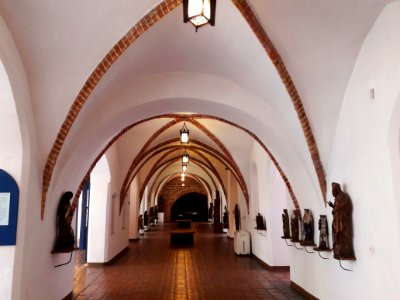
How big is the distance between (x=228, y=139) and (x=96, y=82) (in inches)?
231

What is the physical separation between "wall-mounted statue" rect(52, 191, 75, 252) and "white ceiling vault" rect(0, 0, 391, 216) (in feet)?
1.13

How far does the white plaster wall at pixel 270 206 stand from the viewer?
9.00m

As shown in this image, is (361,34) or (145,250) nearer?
(361,34)

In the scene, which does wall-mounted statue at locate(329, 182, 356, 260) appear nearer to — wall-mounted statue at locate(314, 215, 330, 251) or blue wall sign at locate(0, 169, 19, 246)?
wall-mounted statue at locate(314, 215, 330, 251)

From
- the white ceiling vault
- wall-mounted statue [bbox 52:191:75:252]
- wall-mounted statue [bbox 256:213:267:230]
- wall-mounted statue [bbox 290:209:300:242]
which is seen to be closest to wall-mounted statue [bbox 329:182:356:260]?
the white ceiling vault

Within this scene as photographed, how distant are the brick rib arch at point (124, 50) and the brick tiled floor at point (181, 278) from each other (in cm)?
246

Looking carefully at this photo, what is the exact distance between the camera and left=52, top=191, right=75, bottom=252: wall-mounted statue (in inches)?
222

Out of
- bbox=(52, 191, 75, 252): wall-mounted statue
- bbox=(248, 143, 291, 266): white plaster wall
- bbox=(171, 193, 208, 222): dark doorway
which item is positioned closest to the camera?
bbox=(52, 191, 75, 252): wall-mounted statue

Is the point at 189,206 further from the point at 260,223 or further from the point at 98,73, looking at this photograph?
the point at 98,73

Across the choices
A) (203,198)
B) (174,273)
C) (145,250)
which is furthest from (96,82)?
(203,198)

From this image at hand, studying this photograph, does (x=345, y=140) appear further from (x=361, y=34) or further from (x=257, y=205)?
(x=257, y=205)

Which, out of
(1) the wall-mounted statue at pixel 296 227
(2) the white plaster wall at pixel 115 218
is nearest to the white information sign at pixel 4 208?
(1) the wall-mounted statue at pixel 296 227

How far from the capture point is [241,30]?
4.82 m

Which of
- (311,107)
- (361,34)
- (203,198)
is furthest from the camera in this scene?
(203,198)
